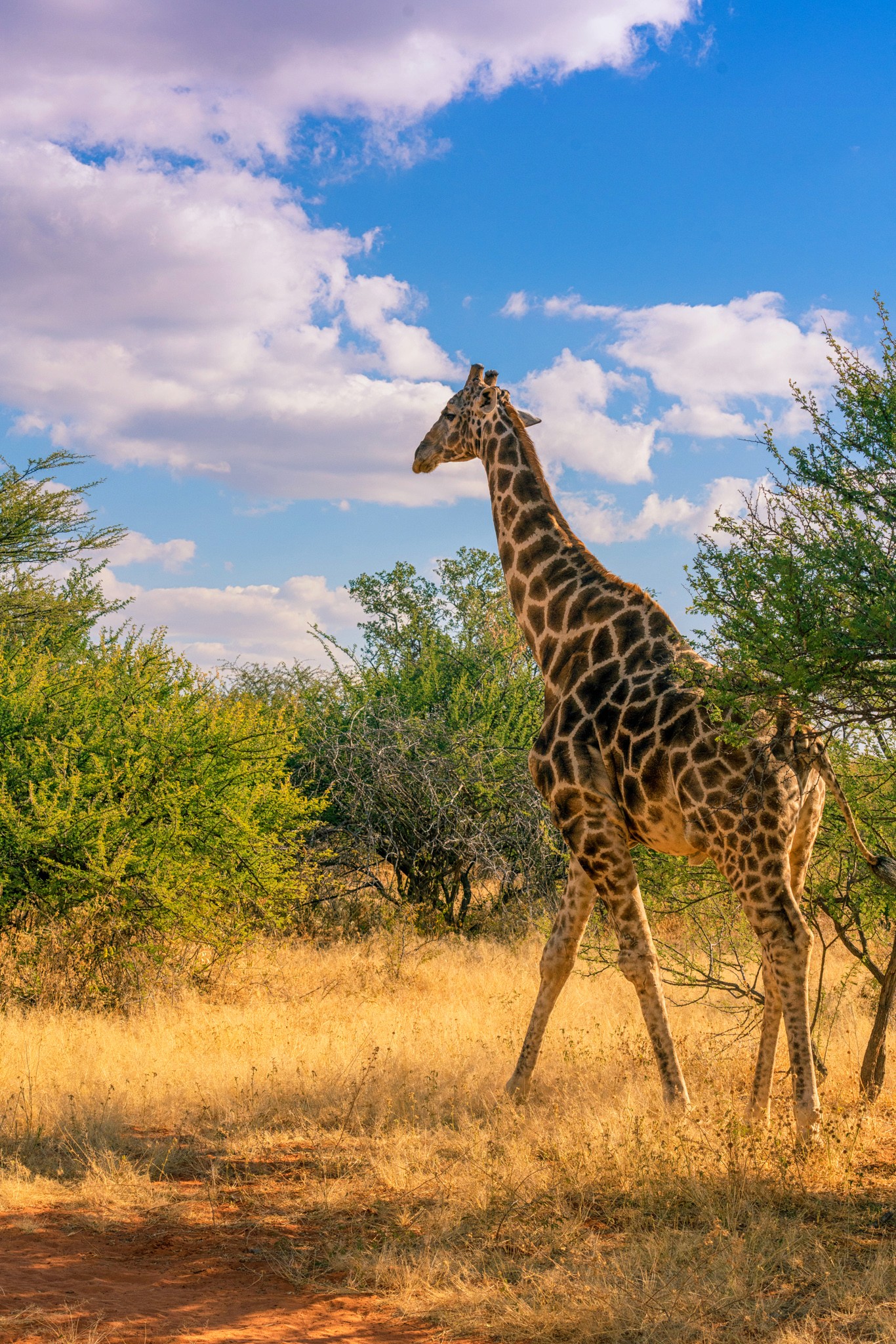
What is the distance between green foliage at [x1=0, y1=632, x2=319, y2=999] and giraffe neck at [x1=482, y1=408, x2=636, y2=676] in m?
3.72

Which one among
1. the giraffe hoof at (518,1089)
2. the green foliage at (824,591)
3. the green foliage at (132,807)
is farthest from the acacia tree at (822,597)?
the green foliage at (132,807)

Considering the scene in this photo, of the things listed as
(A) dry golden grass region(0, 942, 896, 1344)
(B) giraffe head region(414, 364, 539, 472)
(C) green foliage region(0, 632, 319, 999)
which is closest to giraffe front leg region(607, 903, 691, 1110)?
(A) dry golden grass region(0, 942, 896, 1344)

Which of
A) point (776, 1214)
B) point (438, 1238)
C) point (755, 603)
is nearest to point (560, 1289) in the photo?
point (438, 1238)

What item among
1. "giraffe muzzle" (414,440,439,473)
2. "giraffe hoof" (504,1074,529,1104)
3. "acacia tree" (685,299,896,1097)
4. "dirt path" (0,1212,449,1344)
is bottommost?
"dirt path" (0,1212,449,1344)

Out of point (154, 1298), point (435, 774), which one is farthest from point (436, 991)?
point (154, 1298)

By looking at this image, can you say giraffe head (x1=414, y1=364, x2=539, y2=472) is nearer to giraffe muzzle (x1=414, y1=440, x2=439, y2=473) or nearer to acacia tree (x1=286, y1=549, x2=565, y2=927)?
giraffe muzzle (x1=414, y1=440, x2=439, y2=473)

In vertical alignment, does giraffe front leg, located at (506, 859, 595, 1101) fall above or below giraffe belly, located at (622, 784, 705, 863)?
below

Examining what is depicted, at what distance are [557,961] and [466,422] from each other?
416cm

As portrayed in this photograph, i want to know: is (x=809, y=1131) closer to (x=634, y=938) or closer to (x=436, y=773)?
(x=634, y=938)

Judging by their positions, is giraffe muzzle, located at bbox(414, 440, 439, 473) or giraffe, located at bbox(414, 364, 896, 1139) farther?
giraffe muzzle, located at bbox(414, 440, 439, 473)

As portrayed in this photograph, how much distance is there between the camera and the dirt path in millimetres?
4039

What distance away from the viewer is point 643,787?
6.30 meters

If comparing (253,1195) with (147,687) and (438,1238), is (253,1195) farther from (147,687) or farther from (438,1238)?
(147,687)

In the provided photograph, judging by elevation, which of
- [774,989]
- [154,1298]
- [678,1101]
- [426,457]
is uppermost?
[426,457]
